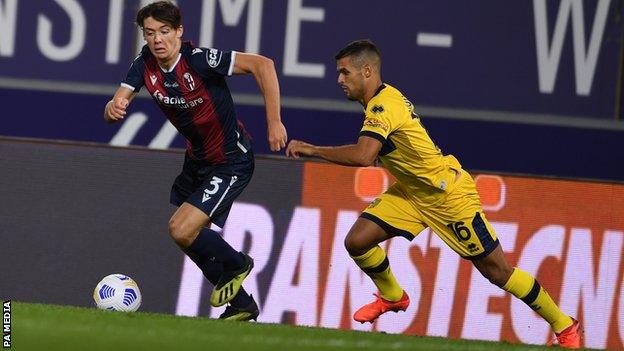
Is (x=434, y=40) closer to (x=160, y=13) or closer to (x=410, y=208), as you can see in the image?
(x=410, y=208)

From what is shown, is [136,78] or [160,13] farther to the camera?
[136,78]

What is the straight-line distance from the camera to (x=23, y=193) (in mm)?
9914

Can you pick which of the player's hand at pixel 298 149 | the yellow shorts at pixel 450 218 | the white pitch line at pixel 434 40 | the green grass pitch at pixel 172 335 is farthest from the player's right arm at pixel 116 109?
the white pitch line at pixel 434 40

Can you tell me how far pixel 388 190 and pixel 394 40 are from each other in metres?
2.83

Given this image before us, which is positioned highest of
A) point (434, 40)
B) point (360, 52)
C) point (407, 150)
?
point (434, 40)

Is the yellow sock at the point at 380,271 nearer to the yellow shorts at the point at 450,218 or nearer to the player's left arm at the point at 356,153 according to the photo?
the yellow shorts at the point at 450,218

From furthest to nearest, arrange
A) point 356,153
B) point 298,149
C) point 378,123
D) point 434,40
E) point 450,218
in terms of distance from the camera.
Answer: point 434,40, point 450,218, point 378,123, point 356,153, point 298,149

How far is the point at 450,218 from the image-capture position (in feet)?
29.2

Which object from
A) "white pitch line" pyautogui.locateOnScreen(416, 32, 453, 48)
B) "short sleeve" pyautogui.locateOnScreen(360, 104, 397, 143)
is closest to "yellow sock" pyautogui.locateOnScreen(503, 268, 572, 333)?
"short sleeve" pyautogui.locateOnScreen(360, 104, 397, 143)

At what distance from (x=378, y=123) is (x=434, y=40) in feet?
11.3

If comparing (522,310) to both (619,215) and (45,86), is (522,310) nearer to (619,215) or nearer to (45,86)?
(619,215)

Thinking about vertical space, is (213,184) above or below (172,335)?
above

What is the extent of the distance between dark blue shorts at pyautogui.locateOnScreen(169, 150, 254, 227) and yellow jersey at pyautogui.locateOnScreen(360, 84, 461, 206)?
702 mm

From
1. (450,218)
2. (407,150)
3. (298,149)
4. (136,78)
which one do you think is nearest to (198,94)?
(136,78)
